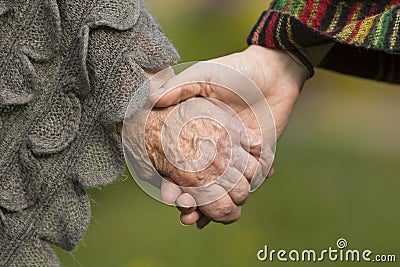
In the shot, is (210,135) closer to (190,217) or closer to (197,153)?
(197,153)

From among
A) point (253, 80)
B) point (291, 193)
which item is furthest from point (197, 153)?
point (291, 193)

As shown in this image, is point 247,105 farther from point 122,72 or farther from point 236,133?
point 122,72

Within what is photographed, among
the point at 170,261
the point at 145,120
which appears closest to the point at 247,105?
the point at 145,120

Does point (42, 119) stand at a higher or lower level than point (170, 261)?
higher

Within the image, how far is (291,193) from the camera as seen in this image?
12.3 ft

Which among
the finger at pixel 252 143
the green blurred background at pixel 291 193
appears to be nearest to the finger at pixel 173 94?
the finger at pixel 252 143

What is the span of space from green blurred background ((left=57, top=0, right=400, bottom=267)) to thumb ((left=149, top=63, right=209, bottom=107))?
742mm

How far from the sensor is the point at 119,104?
53.1 inches

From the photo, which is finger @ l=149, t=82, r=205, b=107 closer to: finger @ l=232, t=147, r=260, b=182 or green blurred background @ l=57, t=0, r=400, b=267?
finger @ l=232, t=147, r=260, b=182

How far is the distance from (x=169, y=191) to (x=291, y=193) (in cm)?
231

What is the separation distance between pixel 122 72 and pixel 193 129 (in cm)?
19

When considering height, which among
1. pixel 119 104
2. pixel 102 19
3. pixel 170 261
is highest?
pixel 102 19

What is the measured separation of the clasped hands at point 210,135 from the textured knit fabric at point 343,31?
0.08 meters

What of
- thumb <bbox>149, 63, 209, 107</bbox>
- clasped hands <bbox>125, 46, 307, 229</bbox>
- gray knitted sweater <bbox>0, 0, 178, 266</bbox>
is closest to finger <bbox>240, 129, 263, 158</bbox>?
clasped hands <bbox>125, 46, 307, 229</bbox>
